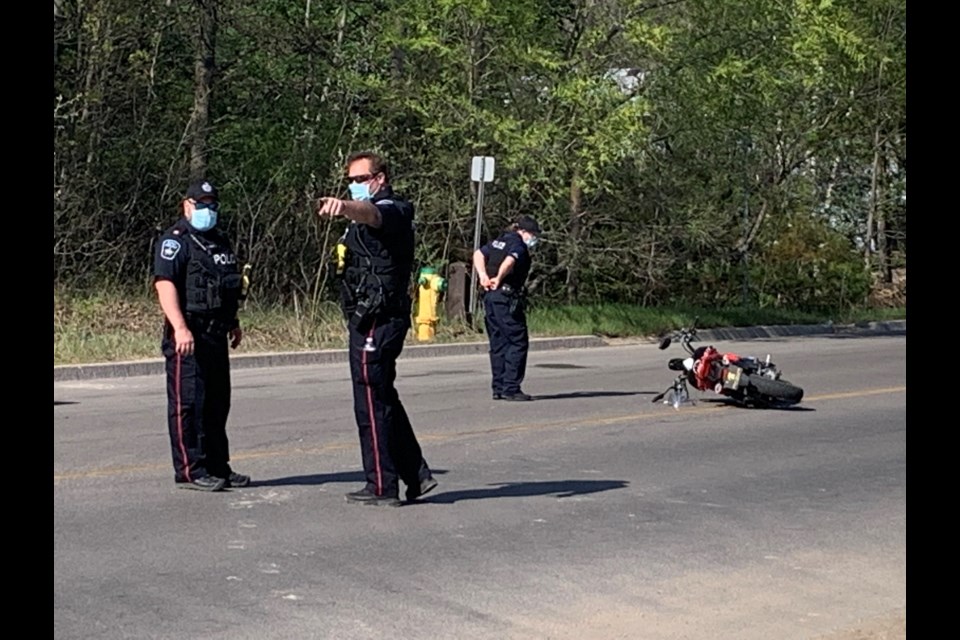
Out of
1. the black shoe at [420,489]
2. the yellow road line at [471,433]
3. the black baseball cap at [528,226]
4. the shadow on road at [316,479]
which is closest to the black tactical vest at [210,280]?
the shadow on road at [316,479]

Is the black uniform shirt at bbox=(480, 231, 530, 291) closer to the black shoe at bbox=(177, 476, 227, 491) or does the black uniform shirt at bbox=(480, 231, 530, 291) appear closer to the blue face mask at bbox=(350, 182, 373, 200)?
the black shoe at bbox=(177, 476, 227, 491)

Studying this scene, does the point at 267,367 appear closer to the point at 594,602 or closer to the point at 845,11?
the point at 594,602

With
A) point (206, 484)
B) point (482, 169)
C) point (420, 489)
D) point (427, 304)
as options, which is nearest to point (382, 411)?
point (420, 489)

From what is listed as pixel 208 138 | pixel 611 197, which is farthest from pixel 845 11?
pixel 208 138

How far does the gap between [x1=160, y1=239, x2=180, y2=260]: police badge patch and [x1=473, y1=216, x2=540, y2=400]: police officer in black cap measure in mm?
6137

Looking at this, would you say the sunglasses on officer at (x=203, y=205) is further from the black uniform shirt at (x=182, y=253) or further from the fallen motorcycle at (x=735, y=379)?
the fallen motorcycle at (x=735, y=379)

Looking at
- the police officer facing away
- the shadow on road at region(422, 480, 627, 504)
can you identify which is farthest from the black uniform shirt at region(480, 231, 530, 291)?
the police officer facing away

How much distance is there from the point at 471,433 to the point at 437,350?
858 centimetres

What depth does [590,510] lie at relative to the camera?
985cm

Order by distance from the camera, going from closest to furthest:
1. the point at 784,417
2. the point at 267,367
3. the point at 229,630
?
1. the point at 229,630
2. the point at 784,417
3. the point at 267,367

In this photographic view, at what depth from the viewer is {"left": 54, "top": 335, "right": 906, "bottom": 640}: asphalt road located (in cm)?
725

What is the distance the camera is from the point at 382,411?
31.1 ft

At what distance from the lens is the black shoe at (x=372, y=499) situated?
9.71 m
